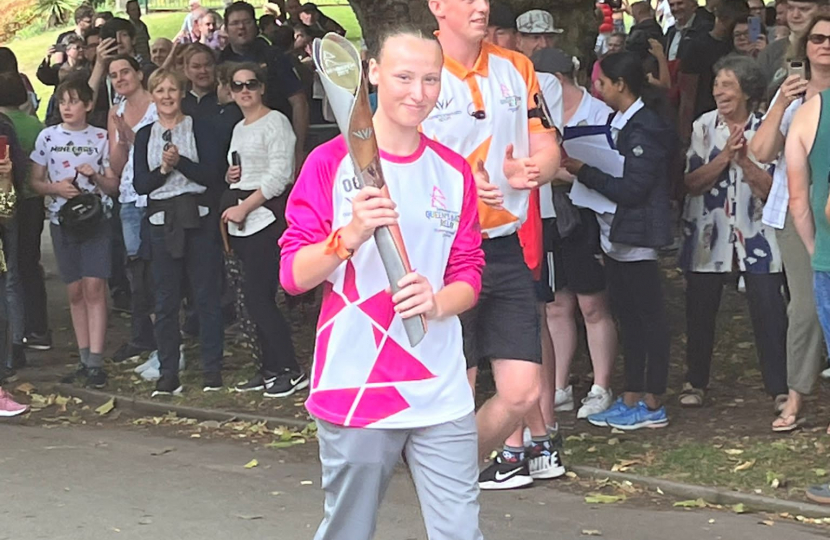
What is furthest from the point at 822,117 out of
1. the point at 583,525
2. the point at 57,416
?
the point at 57,416

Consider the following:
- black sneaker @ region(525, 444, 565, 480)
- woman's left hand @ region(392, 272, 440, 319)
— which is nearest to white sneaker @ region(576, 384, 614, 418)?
black sneaker @ region(525, 444, 565, 480)

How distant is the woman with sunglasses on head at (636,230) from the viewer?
7.37 metres

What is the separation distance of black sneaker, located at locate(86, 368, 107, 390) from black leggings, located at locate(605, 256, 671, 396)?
3578 mm

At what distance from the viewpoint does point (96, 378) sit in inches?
370

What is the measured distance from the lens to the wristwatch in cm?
385

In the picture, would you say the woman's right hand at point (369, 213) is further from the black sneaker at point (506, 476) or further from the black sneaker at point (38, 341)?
the black sneaker at point (38, 341)

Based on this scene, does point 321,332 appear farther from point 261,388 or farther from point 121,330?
point 121,330

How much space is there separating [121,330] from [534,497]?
5.70m

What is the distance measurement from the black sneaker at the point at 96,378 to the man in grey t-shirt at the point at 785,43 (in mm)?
4640

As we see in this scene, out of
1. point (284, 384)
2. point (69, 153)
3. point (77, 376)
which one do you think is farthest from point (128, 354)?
point (284, 384)

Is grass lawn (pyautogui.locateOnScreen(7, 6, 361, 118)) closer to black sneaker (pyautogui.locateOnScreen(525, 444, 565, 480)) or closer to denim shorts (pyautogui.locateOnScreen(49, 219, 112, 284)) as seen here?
denim shorts (pyautogui.locateOnScreen(49, 219, 112, 284))

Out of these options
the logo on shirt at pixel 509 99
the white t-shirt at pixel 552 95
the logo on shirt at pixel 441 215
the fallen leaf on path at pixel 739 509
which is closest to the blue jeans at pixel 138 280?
the white t-shirt at pixel 552 95

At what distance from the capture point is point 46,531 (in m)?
6.09

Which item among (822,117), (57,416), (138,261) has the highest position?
(822,117)
